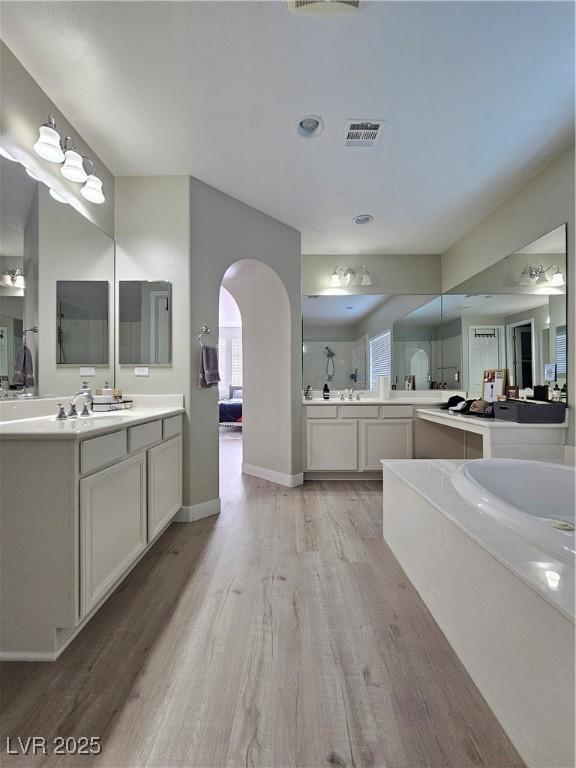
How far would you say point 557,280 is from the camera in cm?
240

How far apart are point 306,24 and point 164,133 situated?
1.08m

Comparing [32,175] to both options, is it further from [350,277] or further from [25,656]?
[350,277]

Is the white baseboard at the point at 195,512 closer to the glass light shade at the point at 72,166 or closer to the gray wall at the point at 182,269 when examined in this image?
the gray wall at the point at 182,269

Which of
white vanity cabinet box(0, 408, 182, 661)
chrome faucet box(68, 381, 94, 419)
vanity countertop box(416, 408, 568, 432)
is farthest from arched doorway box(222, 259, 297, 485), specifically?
white vanity cabinet box(0, 408, 182, 661)

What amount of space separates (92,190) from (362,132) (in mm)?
1742

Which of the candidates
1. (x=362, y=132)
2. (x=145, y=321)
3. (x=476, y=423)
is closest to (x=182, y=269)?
(x=145, y=321)

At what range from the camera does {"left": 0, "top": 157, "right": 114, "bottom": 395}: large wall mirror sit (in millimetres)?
1690

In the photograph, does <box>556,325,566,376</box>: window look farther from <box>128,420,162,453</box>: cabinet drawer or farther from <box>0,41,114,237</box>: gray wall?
<box>0,41,114,237</box>: gray wall

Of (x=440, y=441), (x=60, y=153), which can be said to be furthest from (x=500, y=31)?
(x=440, y=441)

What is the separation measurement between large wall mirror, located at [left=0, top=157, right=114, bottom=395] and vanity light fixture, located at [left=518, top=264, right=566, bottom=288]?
3.17 metres

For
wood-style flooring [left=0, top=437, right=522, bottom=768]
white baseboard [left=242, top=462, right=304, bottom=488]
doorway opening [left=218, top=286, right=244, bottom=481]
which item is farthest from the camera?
doorway opening [left=218, top=286, right=244, bottom=481]

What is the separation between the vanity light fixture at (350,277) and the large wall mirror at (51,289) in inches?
95.8

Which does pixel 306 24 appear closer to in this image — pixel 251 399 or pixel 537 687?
pixel 537 687

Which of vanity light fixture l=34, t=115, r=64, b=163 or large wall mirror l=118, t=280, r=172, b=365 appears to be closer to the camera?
vanity light fixture l=34, t=115, r=64, b=163
